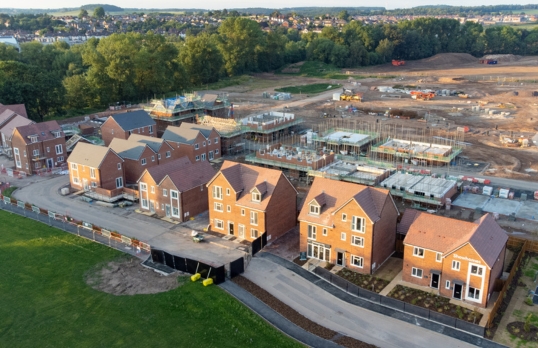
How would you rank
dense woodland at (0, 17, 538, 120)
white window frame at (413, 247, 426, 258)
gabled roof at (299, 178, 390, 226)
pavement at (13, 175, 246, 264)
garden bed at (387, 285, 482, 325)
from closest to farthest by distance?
garden bed at (387, 285, 482, 325) < white window frame at (413, 247, 426, 258) < gabled roof at (299, 178, 390, 226) < pavement at (13, 175, 246, 264) < dense woodland at (0, 17, 538, 120)

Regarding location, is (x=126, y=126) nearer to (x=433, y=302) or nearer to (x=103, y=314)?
(x=103, y=314)

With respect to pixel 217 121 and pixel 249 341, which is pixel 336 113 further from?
pixel 249 341

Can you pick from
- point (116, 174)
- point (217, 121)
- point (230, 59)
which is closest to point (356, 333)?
point (116, 174)

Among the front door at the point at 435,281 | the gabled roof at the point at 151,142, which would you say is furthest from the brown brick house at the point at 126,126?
the front door at the point at 435,281

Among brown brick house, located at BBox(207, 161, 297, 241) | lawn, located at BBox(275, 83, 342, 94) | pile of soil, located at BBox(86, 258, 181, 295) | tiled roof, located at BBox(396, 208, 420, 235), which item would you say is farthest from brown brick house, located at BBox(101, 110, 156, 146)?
lawn, located at BBox(275, 83, 342, 94)

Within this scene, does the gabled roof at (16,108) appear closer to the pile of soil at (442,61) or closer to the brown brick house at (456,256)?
the brown brick house at (456,256)

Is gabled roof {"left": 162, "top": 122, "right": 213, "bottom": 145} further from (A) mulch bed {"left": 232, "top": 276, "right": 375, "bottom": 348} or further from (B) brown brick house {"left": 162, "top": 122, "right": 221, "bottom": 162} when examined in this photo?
(A) mulch bed {"left": 232, "top": 276, "right": 375, "bottom": 348}

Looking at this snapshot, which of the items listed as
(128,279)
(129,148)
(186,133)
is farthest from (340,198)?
(186,133)
